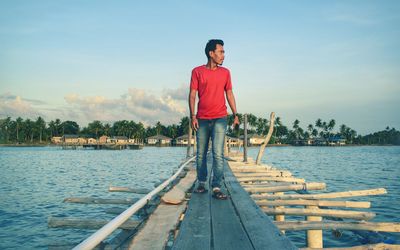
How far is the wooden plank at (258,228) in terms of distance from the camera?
2.49m

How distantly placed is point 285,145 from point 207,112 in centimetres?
16106

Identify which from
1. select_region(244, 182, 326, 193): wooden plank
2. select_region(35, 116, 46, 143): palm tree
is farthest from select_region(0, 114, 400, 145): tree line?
select_region(244, 182, 326, 193): wooden plank

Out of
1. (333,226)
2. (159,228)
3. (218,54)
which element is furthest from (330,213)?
(218,54)

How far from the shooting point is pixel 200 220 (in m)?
3.28

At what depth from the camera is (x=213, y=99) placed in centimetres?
486

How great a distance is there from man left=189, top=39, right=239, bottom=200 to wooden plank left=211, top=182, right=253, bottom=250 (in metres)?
0.93

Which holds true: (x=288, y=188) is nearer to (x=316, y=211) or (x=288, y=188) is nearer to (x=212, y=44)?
(x=316, y=211)

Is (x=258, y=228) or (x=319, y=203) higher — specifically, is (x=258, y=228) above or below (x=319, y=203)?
above

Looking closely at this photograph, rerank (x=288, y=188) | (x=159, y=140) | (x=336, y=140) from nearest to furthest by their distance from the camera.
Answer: (x=288, y=188)
(x=159, y=140)
(x=336, y=140)

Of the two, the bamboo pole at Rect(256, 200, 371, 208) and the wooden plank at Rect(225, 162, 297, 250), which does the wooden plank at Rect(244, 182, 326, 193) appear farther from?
the wooden plank at Rect(225, 162, 297, 250)

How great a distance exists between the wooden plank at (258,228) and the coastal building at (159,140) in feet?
405

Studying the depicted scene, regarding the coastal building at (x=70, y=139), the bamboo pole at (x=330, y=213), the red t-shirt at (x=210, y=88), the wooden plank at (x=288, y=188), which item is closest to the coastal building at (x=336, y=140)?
the coastal building at (x=70, y=139)

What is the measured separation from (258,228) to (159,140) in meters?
130

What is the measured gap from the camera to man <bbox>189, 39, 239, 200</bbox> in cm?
481
